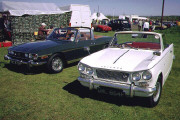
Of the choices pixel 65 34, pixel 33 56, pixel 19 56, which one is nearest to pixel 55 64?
pixel 33 56

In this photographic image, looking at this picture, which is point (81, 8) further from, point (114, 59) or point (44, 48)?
point (114, 59)

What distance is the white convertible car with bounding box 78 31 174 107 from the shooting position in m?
3.31

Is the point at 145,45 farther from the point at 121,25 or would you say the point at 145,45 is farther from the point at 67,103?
the point at 121,25

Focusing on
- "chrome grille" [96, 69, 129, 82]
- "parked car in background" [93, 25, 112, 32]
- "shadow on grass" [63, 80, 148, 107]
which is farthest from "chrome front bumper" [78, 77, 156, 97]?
"parked car in background" [93, 25, 112, 32]

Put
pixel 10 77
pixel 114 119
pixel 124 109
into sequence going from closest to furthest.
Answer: pixel 114 119
pixel 124 109
pixel 10 77

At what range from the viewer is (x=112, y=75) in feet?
11.6

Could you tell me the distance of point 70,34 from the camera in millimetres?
6566

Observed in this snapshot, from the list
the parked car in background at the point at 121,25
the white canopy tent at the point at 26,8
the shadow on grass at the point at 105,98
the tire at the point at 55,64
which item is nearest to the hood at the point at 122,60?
the shadow on grass at the point at 105,98

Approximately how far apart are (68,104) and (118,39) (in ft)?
8.29

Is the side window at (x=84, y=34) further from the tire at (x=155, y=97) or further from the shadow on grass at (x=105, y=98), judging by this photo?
the tire at (x=155, y=97)

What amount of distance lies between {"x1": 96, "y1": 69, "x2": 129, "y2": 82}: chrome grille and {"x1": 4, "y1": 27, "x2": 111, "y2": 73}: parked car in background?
136 cm

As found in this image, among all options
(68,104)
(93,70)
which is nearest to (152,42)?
(93,70)

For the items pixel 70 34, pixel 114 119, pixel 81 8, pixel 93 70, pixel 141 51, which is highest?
pixel 81 8

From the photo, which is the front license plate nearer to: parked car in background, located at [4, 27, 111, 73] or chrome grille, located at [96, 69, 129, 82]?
chrome grille, located at [96, 69, 129, 82]
